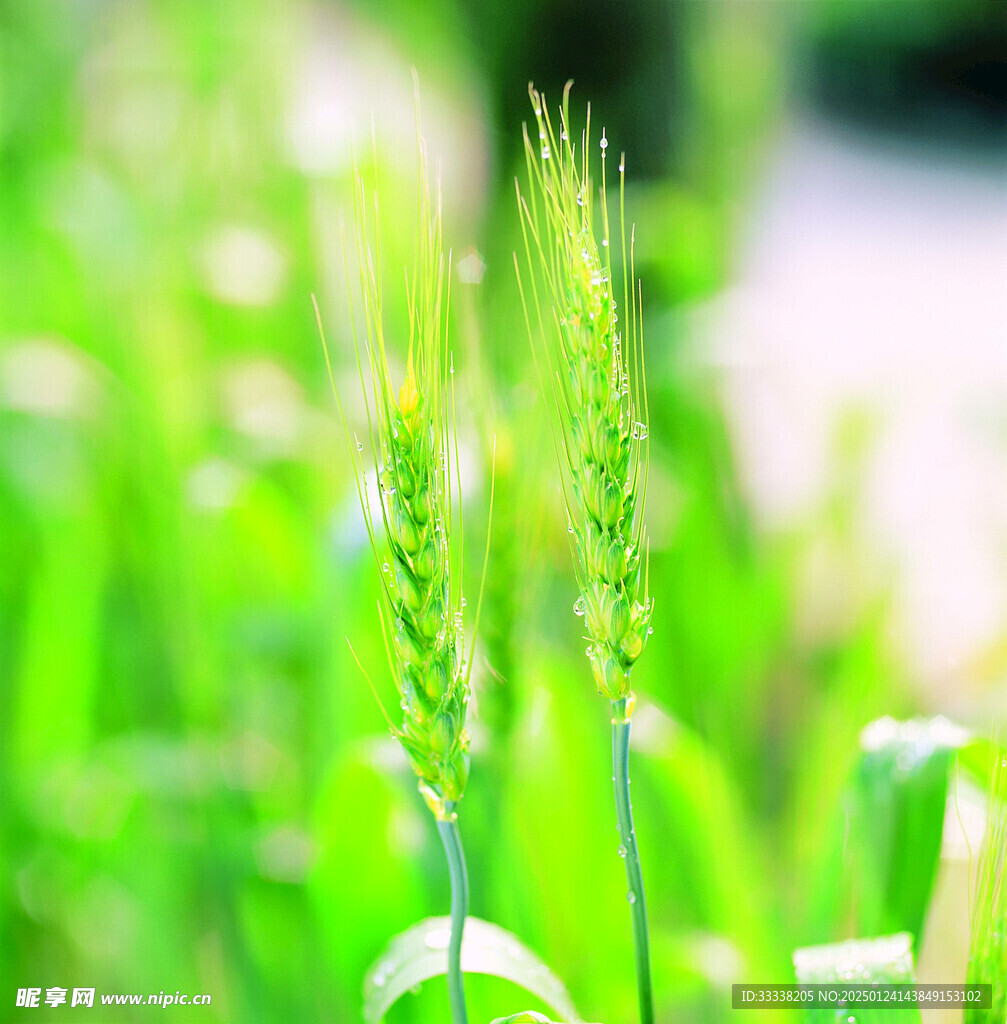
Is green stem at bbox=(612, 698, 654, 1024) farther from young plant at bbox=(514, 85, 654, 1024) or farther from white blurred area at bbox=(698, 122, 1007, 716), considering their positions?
white blurred area at bbox=(698, 122, 1007, 716)

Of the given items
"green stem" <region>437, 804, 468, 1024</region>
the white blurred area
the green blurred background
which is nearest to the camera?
"green stem" <region>437, 804, 468, 1024</region>

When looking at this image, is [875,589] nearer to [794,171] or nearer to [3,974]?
[794,171]

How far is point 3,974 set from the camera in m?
0.33

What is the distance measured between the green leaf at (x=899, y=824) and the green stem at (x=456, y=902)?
146 millimetres

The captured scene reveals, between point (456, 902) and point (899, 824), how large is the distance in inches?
6.3

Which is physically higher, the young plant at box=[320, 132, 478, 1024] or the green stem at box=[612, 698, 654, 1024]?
the young plant at box=[320, 132, 478, 1024]

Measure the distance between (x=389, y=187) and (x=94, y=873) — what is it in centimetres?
40

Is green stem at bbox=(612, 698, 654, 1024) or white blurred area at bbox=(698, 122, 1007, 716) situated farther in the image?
white blurred area at bbox=(698, 122, 1007, 716)

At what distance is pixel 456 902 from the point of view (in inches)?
5.8

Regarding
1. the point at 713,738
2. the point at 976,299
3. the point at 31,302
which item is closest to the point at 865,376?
the point at 976,299

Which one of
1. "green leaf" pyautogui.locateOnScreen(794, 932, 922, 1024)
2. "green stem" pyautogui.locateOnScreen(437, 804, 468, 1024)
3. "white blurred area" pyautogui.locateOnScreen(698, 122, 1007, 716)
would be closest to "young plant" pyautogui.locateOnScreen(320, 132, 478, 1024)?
"green stem" pyautogui.locateOnScreen(437, 804, 468, 1024)

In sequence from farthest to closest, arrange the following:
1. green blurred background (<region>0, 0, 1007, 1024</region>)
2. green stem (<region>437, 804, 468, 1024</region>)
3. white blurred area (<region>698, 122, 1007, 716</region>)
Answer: white blurred area (<region>698, 122, 1007, 716</region>)
green blurred background (<region>0, 0, 1007, 1024</region>)
green stem (<region>437, 804, 468, 1024</region>)

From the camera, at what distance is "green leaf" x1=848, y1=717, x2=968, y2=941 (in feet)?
0.78

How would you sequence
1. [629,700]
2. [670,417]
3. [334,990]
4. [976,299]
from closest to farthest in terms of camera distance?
[629,700]
[334,990]
[976,299]
[670,417]
